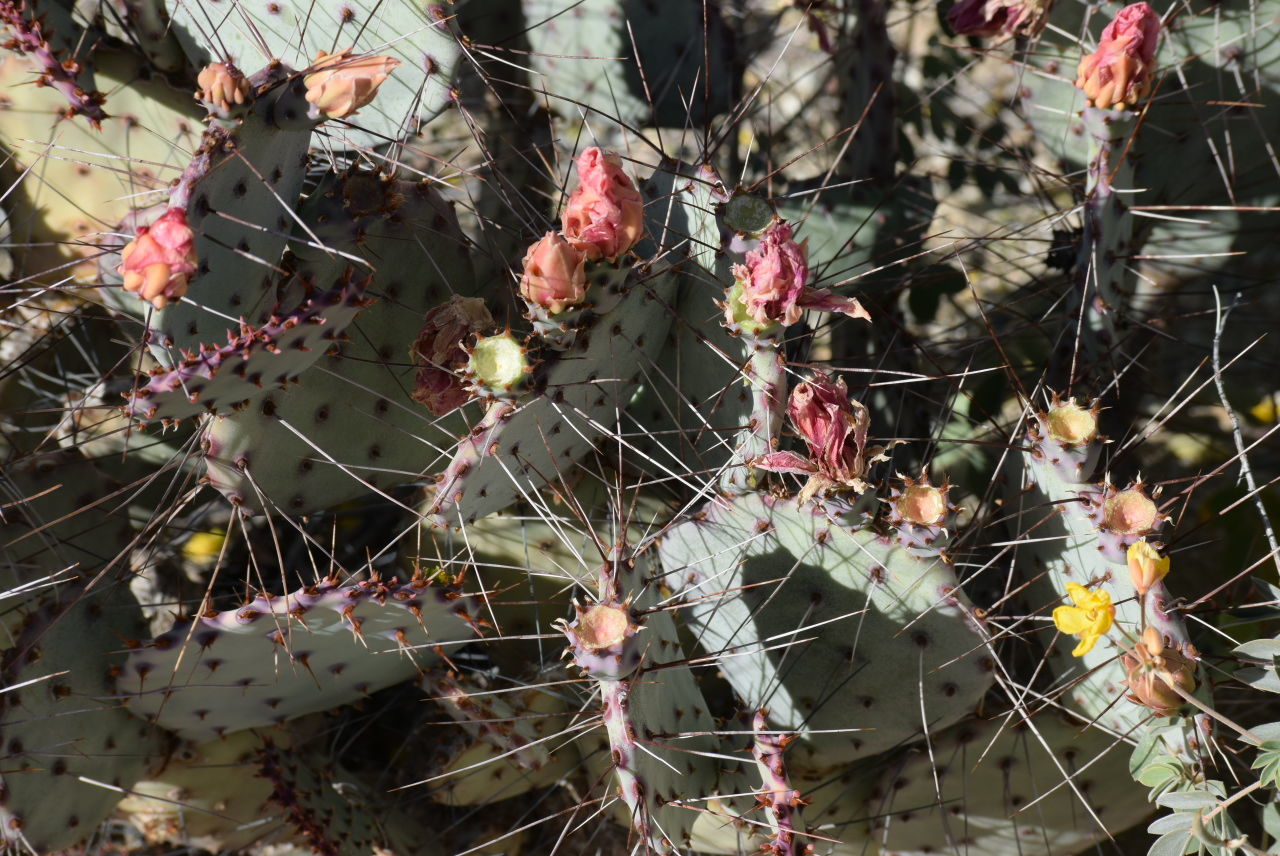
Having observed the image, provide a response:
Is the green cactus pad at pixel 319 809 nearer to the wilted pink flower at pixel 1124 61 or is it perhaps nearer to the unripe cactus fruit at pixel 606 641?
the unripe cactus fruit at pixel 606 641

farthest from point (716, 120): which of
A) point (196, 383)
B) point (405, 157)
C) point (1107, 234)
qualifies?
point (196, 383)

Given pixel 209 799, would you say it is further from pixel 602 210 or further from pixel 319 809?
pixel 602 210

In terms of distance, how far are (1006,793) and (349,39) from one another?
4.45ft

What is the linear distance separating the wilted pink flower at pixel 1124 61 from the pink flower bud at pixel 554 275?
70cm

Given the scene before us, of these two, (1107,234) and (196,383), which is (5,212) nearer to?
(196,383)

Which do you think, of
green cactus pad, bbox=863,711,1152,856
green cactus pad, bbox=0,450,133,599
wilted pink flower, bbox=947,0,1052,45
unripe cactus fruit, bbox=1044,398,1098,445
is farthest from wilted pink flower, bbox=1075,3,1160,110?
green cactus pad, bbox=0,450,133,599

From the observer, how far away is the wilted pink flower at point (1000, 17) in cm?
161

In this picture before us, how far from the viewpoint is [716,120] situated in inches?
89.8

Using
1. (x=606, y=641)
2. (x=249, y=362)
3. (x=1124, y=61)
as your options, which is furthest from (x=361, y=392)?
(x=1124, y=61)

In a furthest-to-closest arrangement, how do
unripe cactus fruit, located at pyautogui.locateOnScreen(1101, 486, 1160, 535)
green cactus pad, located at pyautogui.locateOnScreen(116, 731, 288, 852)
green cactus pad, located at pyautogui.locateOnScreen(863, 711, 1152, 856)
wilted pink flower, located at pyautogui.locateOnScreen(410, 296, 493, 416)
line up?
green cactus pad, located at pyautogui.locateOnScreen(116, 731, 288, 852), green cactus pad, located at pyautogui.locateOnScreen(863, 711, 1152, 856), wilted pink flower, located at pyautogui.locateOnScreen(410, 296, 493, 416), unripe cactus fruit, located at pyautogui.locateOnScreen(1101, 486, 1160, 535)

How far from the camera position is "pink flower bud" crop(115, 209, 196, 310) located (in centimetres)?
100

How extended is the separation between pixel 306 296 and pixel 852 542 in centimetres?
67

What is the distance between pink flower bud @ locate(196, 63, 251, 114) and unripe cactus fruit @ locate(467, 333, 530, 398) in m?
0.33

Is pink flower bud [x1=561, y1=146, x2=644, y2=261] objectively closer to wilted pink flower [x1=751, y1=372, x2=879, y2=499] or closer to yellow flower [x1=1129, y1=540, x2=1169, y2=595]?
wilted pink flower [x1=751, y1=372, x2=879, y2=499]
